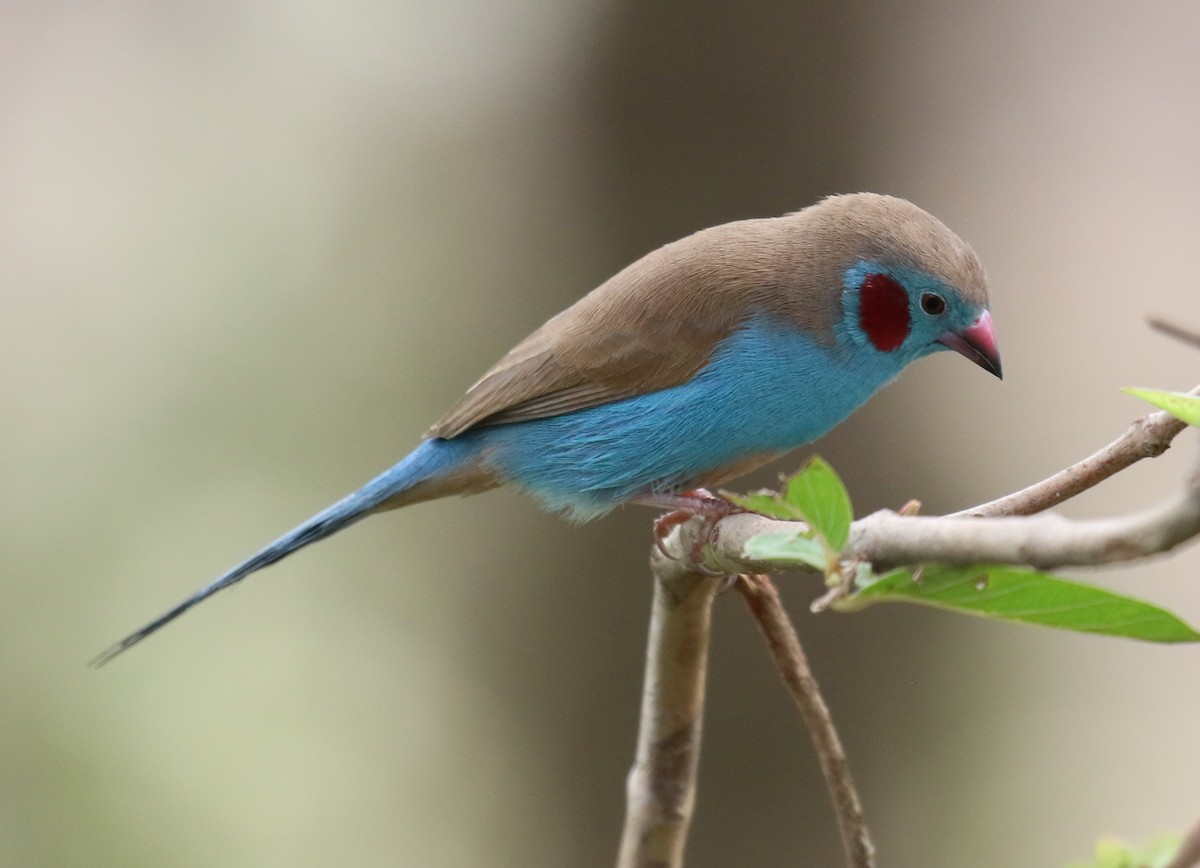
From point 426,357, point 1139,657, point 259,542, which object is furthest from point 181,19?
point 1139,657

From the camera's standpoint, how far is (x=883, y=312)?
3.53 m

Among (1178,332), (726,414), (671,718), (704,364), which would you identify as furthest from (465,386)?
(1178,332)

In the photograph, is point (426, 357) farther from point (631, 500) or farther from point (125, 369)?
point (631, 500)

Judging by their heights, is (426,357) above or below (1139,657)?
above

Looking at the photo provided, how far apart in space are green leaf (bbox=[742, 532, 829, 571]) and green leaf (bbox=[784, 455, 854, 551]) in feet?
0.07

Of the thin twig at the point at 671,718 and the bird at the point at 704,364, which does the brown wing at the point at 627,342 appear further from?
the thin twig at the point at 671,718

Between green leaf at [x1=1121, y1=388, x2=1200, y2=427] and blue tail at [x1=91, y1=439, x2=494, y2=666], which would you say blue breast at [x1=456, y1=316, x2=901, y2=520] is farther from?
green leaf at [x1=1121, y1=388, x2=1200, y2=427]

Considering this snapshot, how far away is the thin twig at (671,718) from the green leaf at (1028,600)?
1211mm

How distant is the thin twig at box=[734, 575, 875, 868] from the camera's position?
2.35 m

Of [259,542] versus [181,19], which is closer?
[259,542]

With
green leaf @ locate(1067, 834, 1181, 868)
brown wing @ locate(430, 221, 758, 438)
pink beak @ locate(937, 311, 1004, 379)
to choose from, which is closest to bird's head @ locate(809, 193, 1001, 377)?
pink beak @ locate(937, 311, 1004, 379)

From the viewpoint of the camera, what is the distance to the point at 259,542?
22.6 ft

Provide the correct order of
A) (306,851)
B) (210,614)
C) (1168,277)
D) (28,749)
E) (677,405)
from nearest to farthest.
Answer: (677,405)
(28,749)
(306,851)
(210,614)
(1168,277)

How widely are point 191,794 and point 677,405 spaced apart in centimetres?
404
